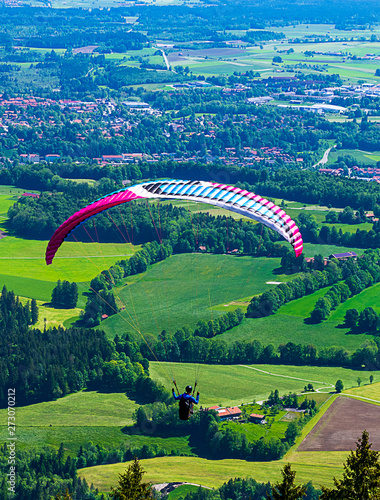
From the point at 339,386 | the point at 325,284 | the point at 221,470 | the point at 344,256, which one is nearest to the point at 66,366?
the point at 221,470

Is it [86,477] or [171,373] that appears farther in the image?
[171,373]

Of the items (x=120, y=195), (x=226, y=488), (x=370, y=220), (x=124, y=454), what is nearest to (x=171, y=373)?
(x=124, y=454)

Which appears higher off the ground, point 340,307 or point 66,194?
point 66,194

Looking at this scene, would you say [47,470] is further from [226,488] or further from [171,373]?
[171,373]

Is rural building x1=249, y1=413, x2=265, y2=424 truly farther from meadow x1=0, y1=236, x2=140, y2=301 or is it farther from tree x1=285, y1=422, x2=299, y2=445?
meadow x1=0, y1=236, x2=140, y2=301

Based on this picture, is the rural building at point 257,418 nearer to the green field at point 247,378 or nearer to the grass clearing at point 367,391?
the green field at point 247,378
